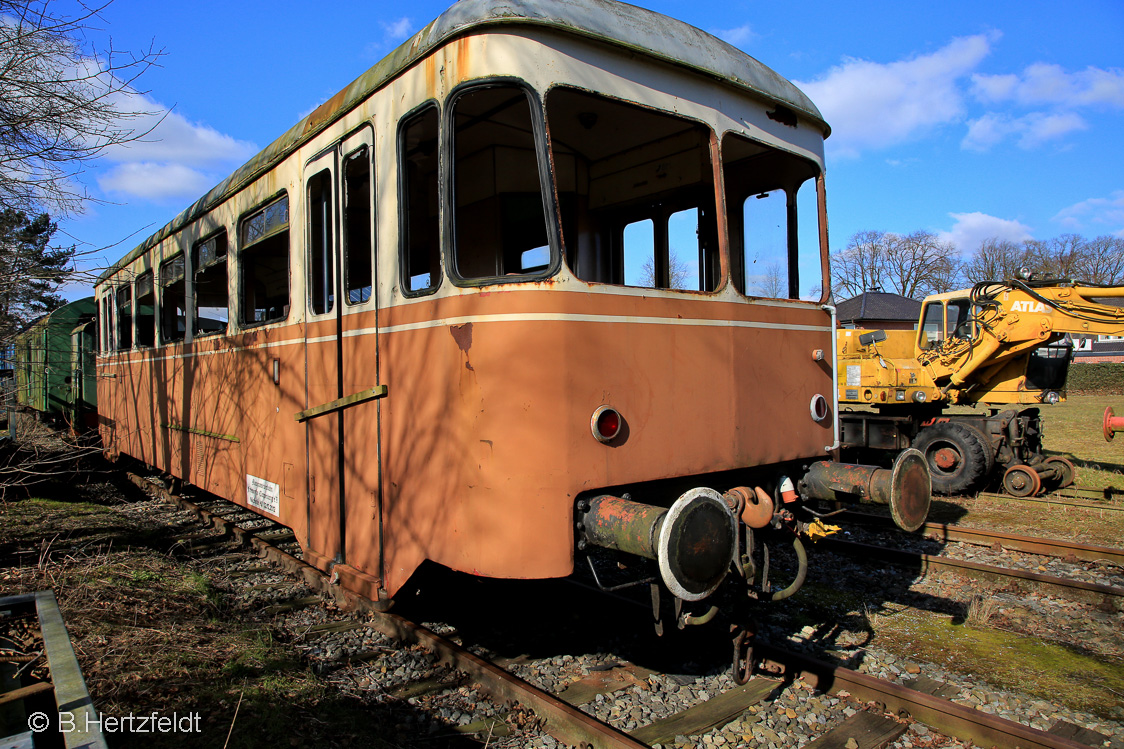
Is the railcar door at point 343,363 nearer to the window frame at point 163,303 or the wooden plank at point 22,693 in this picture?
the wooden plank at point 22,693

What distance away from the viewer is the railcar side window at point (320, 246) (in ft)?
14.4

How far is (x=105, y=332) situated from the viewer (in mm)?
10422

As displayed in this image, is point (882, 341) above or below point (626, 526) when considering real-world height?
above

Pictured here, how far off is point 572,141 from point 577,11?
3.68 ft

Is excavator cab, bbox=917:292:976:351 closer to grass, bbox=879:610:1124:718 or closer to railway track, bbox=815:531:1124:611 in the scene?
railway track, bbox=815:531:1124:611

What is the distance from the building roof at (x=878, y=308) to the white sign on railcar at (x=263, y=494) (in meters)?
26.9

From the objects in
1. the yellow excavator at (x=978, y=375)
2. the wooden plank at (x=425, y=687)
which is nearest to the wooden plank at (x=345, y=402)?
the wooden plank at (x=425, y=687)

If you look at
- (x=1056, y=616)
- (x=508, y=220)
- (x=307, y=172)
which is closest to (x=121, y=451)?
(x=307, y=172)

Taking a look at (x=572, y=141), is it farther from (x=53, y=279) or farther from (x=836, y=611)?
(x=53, y=279)

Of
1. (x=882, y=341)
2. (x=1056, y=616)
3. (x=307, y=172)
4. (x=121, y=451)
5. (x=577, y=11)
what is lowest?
(x=1056, y=616)

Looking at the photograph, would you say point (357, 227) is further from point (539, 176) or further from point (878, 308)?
point (878, 308)

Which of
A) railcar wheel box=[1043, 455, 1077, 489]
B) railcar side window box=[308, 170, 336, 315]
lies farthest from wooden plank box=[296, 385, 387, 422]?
railcar wheel box=[1043, 455, 1077, 489]

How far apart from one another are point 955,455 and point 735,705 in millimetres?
8094

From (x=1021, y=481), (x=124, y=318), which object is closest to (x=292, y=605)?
(x=124, y=318)
